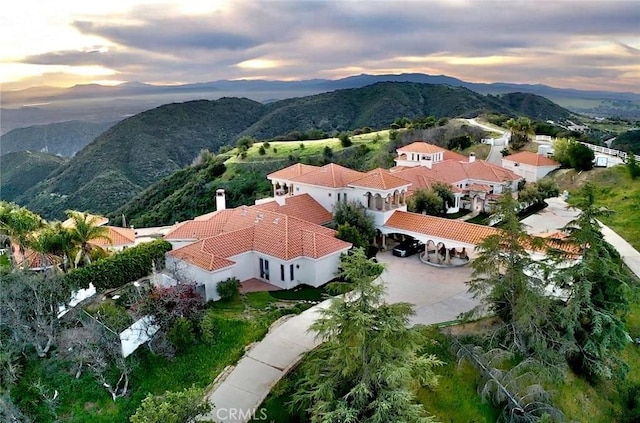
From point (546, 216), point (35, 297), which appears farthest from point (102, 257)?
point (546, 216)

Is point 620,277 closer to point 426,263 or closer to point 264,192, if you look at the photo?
point 426,263

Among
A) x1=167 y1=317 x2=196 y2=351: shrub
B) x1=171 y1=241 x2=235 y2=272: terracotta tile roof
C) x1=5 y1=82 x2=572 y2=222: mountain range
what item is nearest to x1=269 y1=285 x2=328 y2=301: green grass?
x1=171 y1=241 x2=235 y2=272: terracotta tile roof

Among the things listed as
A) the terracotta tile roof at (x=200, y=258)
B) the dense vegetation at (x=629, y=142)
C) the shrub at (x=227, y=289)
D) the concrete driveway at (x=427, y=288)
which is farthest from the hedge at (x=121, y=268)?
the dense vegetation at (x=629, y=142)

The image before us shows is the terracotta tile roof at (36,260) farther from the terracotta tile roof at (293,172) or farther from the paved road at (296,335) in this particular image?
the terracotta tile roof at (293,172)

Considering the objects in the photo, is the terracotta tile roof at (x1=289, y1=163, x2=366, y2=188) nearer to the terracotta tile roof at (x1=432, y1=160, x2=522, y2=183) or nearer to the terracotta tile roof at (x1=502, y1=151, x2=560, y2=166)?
the terracotta tile roof at (x1=432, y1=160, x2=522, y2=183)

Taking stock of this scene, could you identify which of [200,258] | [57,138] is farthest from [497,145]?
[57,138]

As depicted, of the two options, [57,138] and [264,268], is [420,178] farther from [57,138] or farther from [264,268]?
[57,138]
